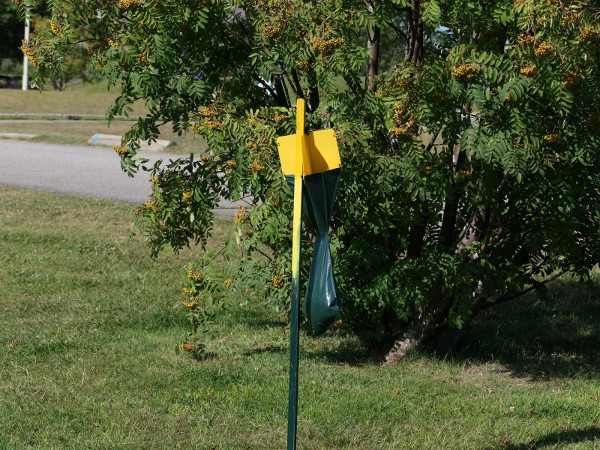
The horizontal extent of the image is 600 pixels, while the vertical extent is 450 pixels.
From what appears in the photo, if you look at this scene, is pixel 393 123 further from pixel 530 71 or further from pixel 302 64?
pixel 530 71

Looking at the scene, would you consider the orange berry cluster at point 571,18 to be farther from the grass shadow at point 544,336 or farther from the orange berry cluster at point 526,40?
the grass shadow at point 544,336

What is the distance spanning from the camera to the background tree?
4684mm

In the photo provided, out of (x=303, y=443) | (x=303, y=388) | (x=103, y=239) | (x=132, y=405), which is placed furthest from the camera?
(x=103, y=239)

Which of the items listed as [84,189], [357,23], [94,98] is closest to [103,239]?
[84,189]

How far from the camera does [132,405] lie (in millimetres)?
5035

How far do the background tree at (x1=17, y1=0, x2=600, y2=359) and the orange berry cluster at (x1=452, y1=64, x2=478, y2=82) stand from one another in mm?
12

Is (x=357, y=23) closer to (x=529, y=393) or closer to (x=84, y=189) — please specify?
(x=529, y=393)

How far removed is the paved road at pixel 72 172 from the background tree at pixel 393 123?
18.2ft

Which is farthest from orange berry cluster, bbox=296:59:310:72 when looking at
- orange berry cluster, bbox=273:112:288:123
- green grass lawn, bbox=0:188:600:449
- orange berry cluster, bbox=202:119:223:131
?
green grass lawn, bbox=0:188:600:449

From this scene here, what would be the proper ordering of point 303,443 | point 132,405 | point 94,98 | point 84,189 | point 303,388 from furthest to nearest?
point 94,98
point 84,189
point 303,388
point 132,405
point 303,443

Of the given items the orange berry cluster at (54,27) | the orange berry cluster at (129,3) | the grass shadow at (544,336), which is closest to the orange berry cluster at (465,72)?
the orange berry cluster at (129,3)

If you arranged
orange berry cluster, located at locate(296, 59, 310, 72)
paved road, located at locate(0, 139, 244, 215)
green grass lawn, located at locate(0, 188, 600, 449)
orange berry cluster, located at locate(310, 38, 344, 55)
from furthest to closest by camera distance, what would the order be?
paved road, located at locate(0, 139, 244, 215) → orange berry cluster, located at locate(296, 59, 310, 72) → orange berry cluster, located at locate(310, 38, 344, 55) → green grass lawn, located at locate(0, 188, 600, 449)

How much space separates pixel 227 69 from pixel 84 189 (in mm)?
7754

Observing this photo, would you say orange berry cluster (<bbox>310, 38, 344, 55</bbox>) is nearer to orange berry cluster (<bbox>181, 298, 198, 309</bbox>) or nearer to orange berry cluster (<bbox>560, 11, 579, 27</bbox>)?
orange berry cluster (<bbox>560, 11, 579, 27</bbox>)
